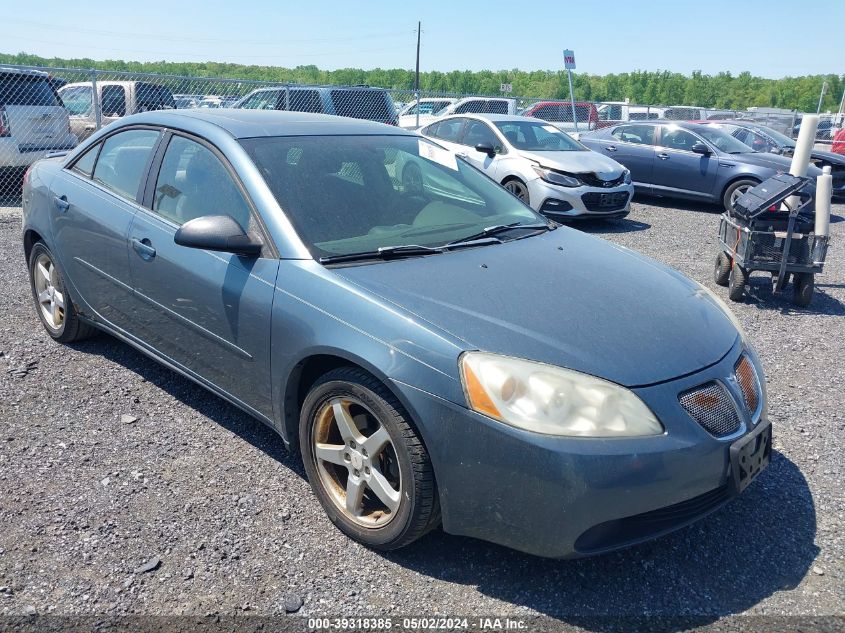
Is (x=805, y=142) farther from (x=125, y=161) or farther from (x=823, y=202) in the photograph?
(x=125, y=161)

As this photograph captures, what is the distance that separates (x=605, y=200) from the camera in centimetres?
968

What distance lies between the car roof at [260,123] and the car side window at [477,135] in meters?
6.58

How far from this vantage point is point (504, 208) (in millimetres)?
3814

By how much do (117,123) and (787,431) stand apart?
4170mm

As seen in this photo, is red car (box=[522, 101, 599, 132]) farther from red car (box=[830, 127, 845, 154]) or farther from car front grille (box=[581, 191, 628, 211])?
car front grille (box=[581, 191, 628, 211])

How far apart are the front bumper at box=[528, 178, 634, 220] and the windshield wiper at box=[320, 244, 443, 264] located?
21.9ft

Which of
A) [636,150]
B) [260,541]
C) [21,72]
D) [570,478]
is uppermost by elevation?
[21,72]

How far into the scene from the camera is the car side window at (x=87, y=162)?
4262 millimetres

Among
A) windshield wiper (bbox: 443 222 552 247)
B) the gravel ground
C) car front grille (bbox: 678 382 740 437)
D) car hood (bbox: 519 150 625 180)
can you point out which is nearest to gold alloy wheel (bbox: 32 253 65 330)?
the gravel ground

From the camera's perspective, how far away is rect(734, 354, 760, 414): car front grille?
2.69 meters

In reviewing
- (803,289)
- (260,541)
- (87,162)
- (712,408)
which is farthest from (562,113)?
(260,541)

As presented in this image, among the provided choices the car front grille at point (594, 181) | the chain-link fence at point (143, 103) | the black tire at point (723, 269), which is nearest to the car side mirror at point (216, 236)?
the black tire at point (723, 269)

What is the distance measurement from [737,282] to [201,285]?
492 centimetres

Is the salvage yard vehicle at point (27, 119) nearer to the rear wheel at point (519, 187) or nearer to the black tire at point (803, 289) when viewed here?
the rear wheel at point (519, 187)
